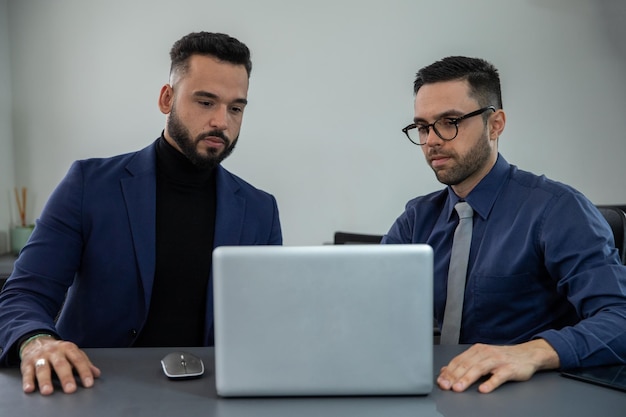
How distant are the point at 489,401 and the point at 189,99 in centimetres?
105

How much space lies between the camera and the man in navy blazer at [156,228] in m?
1.62

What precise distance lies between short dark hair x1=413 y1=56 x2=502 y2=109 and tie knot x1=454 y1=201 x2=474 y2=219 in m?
0.27

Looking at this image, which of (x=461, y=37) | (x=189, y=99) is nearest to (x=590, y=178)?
(x=461, y=37)

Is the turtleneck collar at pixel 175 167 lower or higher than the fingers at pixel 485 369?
higher

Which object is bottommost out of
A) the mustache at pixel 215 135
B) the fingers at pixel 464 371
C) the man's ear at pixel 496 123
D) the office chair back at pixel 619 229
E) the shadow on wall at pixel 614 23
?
the fingers at pixel 464 371

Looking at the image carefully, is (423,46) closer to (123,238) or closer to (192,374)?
(123,238)

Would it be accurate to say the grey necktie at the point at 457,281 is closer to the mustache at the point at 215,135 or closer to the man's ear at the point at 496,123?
the man's ear at the point at 496,123

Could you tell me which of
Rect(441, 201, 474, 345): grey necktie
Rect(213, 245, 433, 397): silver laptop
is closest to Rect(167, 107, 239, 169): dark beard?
Rect(441, 201, 474, 345): grey necktie

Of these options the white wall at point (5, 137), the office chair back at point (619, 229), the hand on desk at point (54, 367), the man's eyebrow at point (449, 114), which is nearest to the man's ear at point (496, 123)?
the man's eyebrow at point (449, 114)

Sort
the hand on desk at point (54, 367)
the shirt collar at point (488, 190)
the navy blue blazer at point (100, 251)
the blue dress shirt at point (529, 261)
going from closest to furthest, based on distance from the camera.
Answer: the hand on desk at point (54, 367) < the blue dress shirt at point (529, 261) < the navy blue blazer at point (100, 251) < the shirt collar at point (488, 190)

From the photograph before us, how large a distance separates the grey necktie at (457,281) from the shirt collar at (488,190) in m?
0.02

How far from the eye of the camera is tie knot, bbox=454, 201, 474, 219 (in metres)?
1.69

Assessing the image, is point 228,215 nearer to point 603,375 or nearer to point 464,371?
point 464,371

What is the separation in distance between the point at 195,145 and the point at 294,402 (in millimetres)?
859
